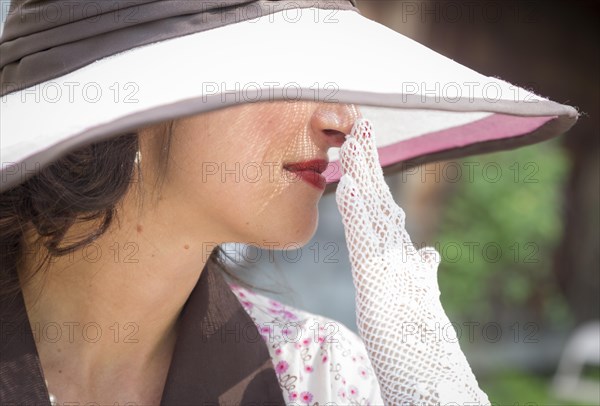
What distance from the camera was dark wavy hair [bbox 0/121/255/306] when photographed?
136cm

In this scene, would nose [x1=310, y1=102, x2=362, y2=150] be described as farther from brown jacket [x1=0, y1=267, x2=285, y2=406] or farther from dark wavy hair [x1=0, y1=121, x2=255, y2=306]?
brown jacket [x1=0, y1=267, x2=285, y2=406]

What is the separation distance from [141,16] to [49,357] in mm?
662

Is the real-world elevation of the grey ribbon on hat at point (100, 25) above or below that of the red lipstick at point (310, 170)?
above

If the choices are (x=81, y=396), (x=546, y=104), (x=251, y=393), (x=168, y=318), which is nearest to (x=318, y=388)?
(x=251, y=393)

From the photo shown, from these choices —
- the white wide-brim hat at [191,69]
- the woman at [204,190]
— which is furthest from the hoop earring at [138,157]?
Result: the white wide-brim hat at [191,69]

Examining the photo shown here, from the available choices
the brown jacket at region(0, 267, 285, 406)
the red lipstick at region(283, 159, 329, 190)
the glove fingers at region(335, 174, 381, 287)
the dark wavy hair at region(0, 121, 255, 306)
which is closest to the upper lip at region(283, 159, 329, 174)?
the red lipstick at region(283, 159, 329, 190)

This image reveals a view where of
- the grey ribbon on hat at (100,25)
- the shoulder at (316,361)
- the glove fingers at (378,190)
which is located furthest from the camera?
the shoulder at (316,361)

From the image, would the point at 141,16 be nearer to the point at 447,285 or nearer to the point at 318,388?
the point at 318,388

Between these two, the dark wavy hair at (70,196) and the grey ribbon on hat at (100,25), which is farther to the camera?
the dark wavy hair at (70,196)

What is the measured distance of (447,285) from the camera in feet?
17.0

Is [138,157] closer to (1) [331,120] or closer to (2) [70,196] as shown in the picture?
(2) [70,196]

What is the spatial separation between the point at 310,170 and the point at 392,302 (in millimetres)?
272

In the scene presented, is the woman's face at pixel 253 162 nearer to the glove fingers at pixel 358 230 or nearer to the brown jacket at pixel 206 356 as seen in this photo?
the glove fingers at pixel 358 230

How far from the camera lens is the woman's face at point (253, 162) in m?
1.35
